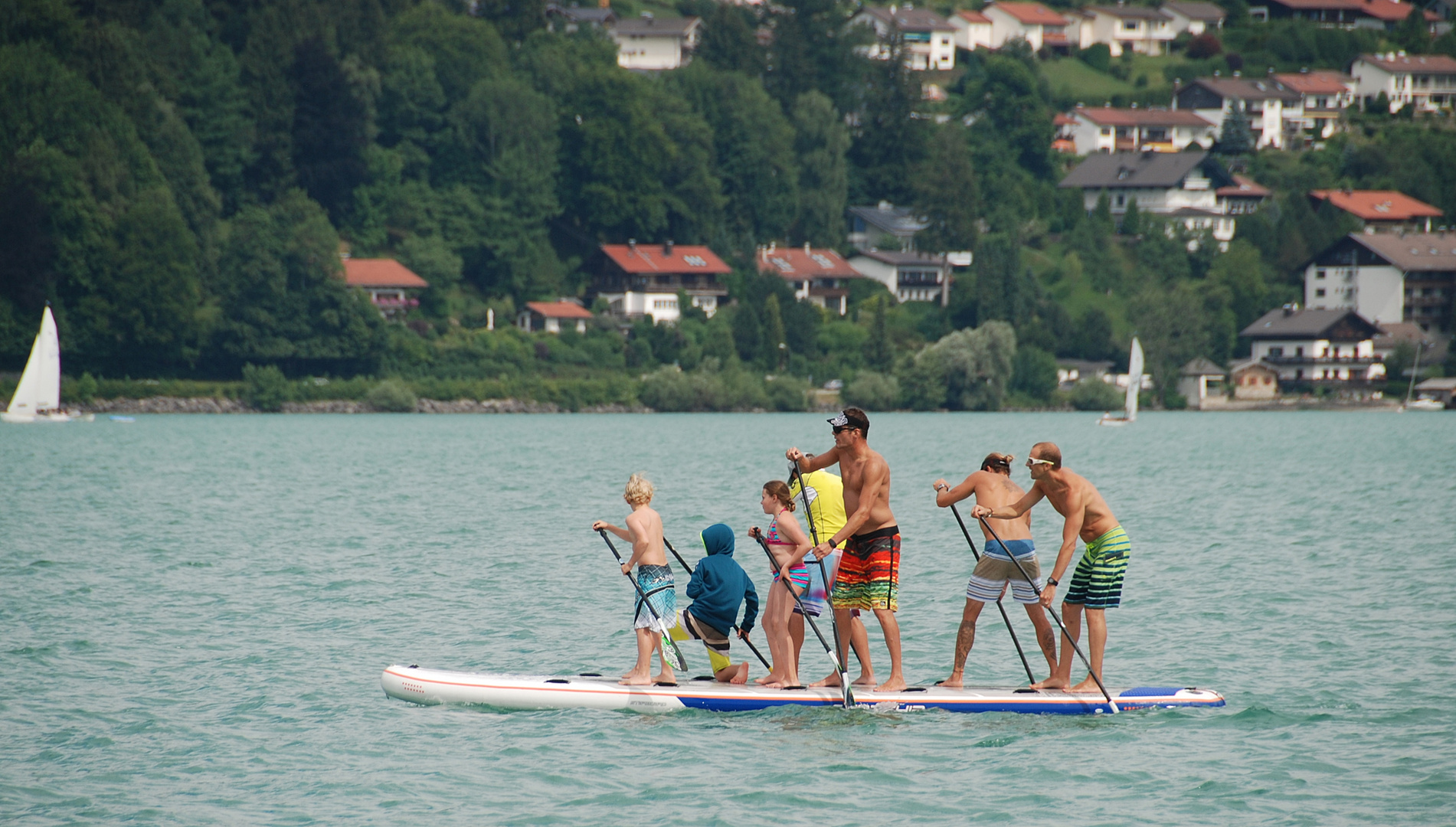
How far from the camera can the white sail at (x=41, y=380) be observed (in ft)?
260

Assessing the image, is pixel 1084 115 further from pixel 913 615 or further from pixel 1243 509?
pixel 913 615

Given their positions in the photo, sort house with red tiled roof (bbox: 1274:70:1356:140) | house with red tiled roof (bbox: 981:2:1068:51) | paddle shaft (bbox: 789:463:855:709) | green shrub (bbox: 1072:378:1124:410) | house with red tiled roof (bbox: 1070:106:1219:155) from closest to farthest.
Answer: paddle shaft (bbox: 789:463:855:709) → green shrub (bbox: 1072:378:1124:410) → house with red tiled roof (bbox: 1070:106:1219:155) → house with red tiled roof (bbox: 1274:70:1356:140) → house with red tiled roof (bbox: 981:2:1068:51)

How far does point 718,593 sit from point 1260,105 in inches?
6669

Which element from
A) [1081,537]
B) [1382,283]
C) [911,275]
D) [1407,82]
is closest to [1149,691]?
[1081,537]

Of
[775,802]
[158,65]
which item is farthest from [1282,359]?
[775,802]

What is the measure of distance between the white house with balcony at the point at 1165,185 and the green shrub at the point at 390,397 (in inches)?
2751

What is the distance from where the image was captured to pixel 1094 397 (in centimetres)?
11669

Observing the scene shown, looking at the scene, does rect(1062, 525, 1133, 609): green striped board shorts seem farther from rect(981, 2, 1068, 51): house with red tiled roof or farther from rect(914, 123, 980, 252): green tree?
rect(981, 2, 1068, 51): house with red tiled roof

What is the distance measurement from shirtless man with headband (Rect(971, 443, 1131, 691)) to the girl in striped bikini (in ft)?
5.41

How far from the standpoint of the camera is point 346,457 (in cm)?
6397

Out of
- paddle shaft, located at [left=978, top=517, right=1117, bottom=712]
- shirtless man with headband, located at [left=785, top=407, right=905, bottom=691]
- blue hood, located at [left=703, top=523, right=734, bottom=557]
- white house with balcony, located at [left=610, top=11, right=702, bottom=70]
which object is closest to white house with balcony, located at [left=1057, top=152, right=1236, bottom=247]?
white house with balcony, located at [left=610, top=11, right=702, bottom=70]

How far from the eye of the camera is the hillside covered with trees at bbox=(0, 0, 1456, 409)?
9619 centimetres

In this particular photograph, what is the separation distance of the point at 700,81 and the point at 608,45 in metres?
8.29

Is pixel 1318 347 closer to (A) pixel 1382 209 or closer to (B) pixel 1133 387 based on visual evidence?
(A) pixel 1382 209
